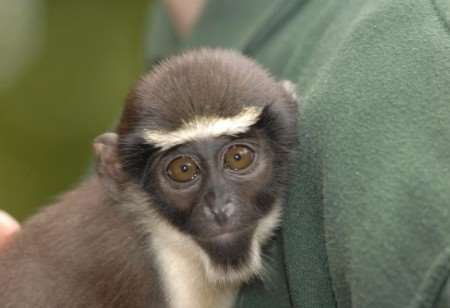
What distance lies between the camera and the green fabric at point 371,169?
1.15m

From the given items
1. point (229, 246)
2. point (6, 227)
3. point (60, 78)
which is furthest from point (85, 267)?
point (60, 78)

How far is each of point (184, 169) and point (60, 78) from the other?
5453mm

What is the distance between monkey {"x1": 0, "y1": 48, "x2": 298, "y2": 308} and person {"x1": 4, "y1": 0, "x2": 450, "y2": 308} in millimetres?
111

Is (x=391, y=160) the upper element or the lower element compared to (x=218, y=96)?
lower

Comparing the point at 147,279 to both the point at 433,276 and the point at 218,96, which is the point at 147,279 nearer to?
the point at 218,96

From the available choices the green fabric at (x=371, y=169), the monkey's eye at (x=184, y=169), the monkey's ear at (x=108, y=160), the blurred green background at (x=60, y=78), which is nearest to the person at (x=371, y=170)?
the green fabric at (x=371, y=169)

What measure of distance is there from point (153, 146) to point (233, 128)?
0.67ft

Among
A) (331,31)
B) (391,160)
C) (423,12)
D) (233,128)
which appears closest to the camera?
(391,160)

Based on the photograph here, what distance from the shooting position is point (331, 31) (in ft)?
5.80

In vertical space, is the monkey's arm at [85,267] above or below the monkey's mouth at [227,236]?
above

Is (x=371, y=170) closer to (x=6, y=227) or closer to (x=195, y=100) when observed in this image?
(x=195, y=100)

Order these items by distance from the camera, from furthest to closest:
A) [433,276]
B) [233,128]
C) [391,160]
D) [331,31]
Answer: [331,31], [233,128], [391,160], [433,276]

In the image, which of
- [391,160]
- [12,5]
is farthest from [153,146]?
[12,5]

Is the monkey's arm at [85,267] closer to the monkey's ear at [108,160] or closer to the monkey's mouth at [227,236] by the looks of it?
the monkey's ear at [108,160]
